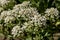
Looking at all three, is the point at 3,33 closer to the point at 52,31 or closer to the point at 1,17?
the point at 1,17

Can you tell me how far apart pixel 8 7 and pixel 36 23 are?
1.11 metres

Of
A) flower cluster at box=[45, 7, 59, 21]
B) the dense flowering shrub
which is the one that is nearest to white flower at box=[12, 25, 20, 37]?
the dense flowering shrub

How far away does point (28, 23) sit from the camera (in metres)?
4.11

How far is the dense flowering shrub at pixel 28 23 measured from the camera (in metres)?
4.08

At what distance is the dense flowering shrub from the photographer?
13.4 feet

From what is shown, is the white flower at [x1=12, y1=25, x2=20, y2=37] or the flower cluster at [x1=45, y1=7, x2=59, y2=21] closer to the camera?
the white flower at [x1=12, y1=25, x2=20, y2=37]

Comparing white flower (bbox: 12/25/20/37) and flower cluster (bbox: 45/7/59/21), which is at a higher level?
flower cluster (bbox: 45/7/59/21)

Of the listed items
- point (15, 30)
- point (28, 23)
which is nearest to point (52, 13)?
point (28, 23)

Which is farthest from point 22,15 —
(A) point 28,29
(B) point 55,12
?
(B) point 55,12

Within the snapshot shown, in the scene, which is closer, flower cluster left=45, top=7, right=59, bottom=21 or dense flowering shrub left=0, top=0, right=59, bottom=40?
dense flowering shrub left=0, top=0, right=59, bottom=40

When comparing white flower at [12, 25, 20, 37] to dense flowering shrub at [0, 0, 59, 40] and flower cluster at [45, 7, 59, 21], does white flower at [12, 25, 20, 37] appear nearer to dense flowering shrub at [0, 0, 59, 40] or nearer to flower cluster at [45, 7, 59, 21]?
dense flowering shrub at [0, 0, 59, 40]

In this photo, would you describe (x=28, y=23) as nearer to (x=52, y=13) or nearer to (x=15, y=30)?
(x=15, y=30)

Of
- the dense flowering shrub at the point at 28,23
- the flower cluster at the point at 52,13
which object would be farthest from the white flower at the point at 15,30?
the flower cluster at the point at 52,13

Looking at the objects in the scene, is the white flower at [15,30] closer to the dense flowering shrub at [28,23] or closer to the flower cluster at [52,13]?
the dense flowering shrub at [28,23]
